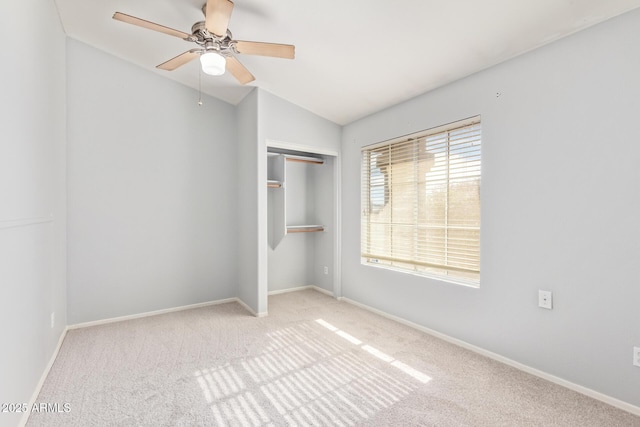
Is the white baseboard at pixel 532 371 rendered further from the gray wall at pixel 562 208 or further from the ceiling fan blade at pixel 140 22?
the ceiling fan blade at pixel 140 22

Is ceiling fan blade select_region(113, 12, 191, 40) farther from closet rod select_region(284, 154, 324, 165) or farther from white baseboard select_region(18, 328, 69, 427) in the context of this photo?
white baseboard select_region(18, 328, 69, 427)

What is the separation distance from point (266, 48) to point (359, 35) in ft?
2.41

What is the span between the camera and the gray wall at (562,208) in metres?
1.86

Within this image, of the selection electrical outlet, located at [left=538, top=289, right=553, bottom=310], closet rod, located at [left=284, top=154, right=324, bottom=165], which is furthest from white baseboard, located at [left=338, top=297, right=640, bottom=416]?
closet rod, located at [left=284, top=154, right=324, bottom=165]

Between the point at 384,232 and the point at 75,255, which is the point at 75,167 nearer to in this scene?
the point at 75,255

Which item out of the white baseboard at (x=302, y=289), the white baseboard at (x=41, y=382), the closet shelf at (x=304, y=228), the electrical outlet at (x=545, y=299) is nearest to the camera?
the white baseboard at (x=41, y=382)

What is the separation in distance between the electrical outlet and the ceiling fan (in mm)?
2530

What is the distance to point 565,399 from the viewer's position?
1.96 metres

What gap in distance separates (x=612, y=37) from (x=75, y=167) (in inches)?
182

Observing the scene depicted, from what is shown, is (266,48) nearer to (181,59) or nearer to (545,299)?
(181,59)

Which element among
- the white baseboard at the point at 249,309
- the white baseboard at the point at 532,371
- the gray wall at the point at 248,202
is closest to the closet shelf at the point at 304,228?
the gray wall at the point at 248,202

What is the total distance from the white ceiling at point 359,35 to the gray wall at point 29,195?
2.03 ft

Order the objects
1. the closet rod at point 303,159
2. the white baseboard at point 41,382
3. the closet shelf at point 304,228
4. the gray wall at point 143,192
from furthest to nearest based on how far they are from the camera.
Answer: the closet shelf at point 304,228
the closet rod at point 303,159
the gray wall at point 143,192
the white baseboard at point 41,382

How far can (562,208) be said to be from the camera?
211 centimetres
